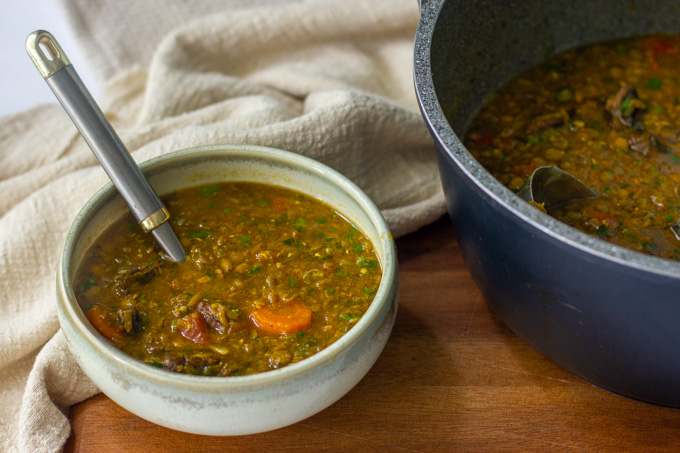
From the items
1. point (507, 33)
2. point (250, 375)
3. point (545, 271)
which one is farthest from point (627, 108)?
point (250, 375)

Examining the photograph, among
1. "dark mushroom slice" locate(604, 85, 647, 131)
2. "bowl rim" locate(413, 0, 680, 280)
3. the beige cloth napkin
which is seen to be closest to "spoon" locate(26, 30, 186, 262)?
the beige cloth napkin

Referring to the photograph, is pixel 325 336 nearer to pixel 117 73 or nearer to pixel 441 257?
pixel 441 257

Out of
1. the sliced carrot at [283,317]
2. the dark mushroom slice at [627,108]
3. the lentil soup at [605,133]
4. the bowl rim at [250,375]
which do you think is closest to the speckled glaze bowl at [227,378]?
the bowl rim at [250,375]

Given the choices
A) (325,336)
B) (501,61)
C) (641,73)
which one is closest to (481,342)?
(325,336)

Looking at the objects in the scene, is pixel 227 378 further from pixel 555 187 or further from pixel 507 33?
pixel 507 33

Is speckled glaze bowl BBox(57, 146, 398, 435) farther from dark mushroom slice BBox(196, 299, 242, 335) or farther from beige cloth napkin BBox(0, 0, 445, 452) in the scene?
beige cloth napkin BBox(0, 0, 445, 452)

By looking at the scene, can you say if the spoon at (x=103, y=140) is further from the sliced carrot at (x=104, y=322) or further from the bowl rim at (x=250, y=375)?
the sliced carrot at (x=104, y=322)

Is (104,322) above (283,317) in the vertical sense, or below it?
above
